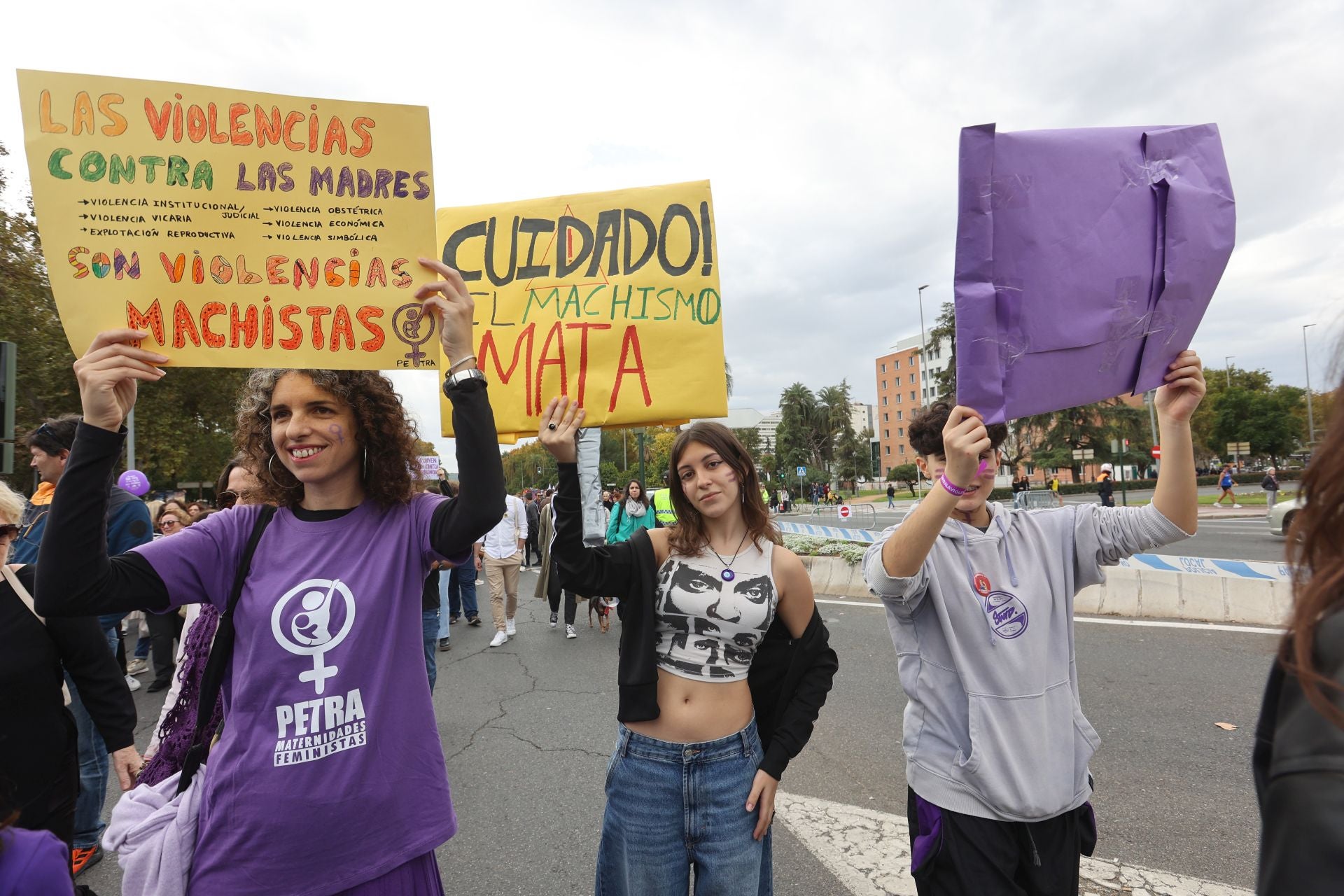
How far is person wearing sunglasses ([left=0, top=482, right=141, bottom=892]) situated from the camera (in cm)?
231

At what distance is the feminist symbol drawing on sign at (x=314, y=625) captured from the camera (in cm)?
161

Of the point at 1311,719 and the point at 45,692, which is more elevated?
the point at 1311,719

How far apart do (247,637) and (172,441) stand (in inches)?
873

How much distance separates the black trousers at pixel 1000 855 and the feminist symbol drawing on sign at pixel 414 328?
1.99 metres

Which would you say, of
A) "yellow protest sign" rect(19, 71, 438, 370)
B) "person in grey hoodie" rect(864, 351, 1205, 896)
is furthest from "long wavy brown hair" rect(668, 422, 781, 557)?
"yellow protest sign" rect(19, 71, 438, 370)

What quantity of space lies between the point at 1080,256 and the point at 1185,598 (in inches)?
305

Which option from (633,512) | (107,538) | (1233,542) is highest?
(107,538)

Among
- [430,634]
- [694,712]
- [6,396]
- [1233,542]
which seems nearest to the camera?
[694,712]

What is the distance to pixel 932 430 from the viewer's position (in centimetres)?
226

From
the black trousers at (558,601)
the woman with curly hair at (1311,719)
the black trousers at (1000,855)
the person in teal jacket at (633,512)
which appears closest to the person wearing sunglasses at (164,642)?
the black trousers at (558,601)

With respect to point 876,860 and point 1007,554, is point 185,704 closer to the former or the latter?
point 1007,554

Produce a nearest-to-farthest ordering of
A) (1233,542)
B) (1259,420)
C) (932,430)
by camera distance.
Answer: (932,430) → (1233,542) → (1259,420)

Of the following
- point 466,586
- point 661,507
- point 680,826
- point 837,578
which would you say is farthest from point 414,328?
point 837,578

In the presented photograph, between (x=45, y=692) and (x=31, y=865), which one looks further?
(x=45, y=692)
